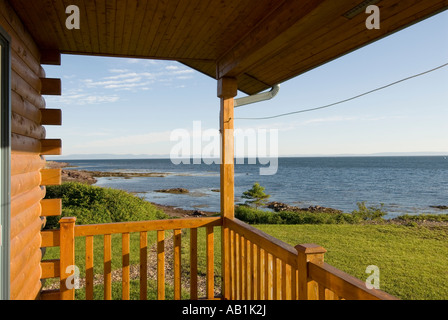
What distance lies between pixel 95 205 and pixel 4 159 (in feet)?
19.1

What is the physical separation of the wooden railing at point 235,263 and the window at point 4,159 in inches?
35.7

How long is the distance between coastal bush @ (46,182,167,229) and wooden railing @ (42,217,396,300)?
14.9ft

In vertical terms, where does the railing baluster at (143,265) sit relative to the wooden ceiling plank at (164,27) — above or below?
below

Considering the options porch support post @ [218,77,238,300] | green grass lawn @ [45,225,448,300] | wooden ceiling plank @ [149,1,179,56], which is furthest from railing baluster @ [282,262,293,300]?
green grass lawn @ [45,225,448,300]

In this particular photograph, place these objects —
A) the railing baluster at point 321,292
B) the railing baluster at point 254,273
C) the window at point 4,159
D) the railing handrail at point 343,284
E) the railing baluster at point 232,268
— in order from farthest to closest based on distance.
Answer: the railing baluster at point 232,268 < the railing baluster at point 254,273 < the window at point 4,159 < the railing baluster at point 321,292 < the railing handrail at point 343,284

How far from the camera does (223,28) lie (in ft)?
8.15

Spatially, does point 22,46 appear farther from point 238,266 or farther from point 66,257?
point 238,266

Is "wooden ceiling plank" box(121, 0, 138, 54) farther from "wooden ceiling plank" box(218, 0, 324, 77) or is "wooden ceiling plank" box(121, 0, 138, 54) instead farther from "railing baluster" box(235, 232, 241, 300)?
"railing baluster" box(235, 232, 241, 300)

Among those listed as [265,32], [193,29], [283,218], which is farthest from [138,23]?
[283,218]

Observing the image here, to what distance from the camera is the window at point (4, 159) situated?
184cm

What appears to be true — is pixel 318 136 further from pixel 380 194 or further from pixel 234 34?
pixel 234 34

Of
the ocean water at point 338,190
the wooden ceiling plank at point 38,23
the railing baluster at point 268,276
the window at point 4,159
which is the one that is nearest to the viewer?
the window at point 4,159

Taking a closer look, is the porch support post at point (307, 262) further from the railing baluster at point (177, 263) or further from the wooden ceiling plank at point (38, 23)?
the wooden ceiling plank at point (38, 23)

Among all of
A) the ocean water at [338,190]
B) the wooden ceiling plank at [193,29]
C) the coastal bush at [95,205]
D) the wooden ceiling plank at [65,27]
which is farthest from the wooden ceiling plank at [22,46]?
the ocean water at [338,190]
